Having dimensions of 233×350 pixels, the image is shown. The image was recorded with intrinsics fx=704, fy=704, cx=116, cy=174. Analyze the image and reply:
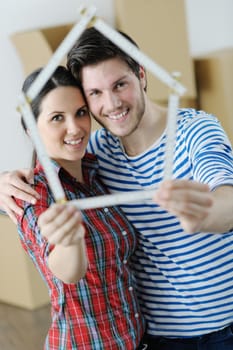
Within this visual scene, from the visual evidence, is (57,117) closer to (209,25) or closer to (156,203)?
(156,203)

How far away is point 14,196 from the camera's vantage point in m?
1.30

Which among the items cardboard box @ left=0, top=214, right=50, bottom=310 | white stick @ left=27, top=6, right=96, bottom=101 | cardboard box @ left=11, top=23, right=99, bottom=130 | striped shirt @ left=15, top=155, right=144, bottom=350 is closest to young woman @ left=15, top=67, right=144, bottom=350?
striped shirt @ left=15, top=155, right=144, bottom=350

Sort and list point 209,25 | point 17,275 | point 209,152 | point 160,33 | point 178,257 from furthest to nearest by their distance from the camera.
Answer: point 209,25, point 160,33, point 17,275, point 178,257, point 209,152

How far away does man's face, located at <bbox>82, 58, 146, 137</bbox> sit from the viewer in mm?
1322

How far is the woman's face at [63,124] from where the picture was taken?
4.22 ft

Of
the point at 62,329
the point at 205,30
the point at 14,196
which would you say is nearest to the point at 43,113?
the point at 14,196

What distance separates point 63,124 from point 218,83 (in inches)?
99.9

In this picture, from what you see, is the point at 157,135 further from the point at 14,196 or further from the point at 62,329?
the point at 62,329

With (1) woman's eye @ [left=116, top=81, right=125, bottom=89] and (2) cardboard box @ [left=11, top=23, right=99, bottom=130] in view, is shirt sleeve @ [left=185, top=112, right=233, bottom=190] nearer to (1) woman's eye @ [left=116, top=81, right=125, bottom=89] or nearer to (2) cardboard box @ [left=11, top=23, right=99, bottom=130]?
(1) woman's eye @ [left=116, top=81, right=125, bottom=89]

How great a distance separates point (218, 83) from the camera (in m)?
3.72

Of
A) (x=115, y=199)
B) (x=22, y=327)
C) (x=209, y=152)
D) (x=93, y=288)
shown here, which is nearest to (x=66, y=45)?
(x=115, y=199)

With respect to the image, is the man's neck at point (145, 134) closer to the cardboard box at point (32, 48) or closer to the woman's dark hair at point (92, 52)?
the woman's dark hair at point (92, 52)

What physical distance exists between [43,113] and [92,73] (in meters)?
0.12

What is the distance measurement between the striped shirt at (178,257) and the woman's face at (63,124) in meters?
0.15
